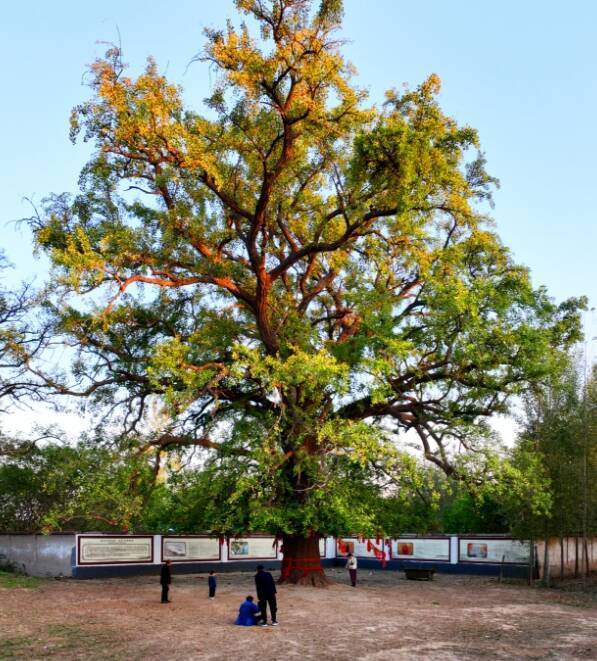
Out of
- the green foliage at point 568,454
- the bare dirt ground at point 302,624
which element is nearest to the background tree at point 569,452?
the green foliage at point 568,454

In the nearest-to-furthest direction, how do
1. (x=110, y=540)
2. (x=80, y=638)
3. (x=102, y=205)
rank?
(x=80, y=638) < (x=102, y=205) < (x=110, y=540)

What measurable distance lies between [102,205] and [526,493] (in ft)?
55.0

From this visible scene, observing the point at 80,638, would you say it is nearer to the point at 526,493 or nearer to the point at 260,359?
the point at 260,359

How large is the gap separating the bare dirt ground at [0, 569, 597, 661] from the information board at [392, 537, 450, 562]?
9975mm

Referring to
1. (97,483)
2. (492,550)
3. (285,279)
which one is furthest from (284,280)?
(492,550)

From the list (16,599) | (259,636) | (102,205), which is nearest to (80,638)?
(259,636)

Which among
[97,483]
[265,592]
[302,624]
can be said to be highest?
[97,483]

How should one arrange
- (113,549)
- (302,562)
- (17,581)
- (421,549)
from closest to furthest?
(17,581) < (302,562) < (113,549) < (421,549)

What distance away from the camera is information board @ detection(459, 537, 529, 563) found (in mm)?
32781

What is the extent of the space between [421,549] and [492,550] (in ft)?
15.4

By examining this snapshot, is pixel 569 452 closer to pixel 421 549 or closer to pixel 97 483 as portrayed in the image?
pixel 421 549

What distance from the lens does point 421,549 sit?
124 feet

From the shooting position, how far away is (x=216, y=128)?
2336 centimetres

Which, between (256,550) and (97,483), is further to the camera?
(256,550)
